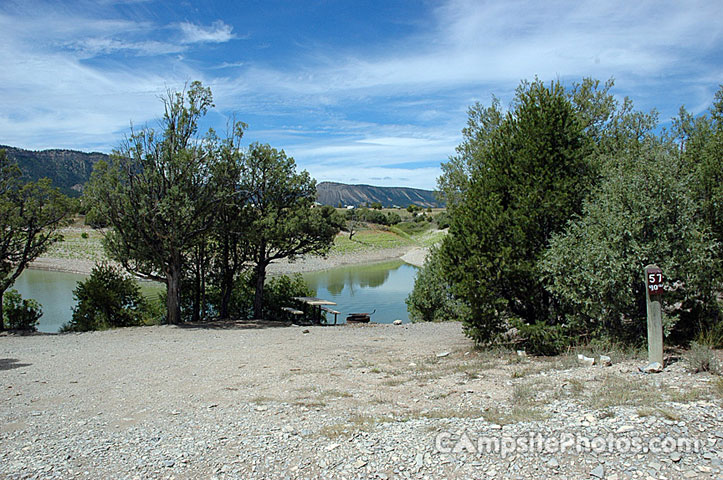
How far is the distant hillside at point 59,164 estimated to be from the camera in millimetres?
137625

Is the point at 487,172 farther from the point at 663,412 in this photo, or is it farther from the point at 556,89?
the point at 663,412

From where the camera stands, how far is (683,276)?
795 cm

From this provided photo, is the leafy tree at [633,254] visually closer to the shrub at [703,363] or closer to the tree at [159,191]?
the shrub at [703,363]

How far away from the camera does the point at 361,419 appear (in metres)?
5.88

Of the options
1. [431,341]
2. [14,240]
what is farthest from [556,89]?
[14,240]

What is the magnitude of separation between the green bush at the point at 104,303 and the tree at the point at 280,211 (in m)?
5.11

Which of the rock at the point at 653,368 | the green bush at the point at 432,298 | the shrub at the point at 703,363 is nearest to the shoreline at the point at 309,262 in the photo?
the green bush at the point at 432,298

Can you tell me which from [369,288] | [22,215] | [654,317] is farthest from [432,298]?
[369,288]

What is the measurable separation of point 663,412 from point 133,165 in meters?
17.3

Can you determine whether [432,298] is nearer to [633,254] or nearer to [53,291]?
[633,254]

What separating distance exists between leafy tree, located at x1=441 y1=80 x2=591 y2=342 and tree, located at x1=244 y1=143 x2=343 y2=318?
10.6 meters

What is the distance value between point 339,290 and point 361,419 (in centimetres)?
3212

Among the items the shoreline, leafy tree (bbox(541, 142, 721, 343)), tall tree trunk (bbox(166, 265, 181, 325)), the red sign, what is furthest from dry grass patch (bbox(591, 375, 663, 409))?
the shoreline

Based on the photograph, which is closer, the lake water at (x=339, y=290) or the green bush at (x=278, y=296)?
the green bush at (x=278, y=296)
